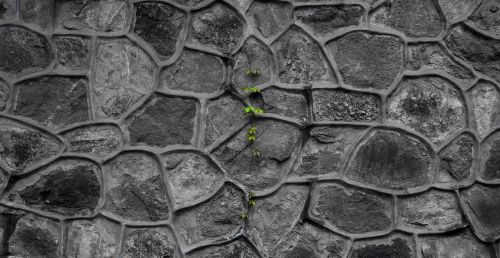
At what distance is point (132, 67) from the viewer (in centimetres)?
234

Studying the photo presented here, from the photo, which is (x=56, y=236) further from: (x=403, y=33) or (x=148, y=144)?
(x=403, y=33)

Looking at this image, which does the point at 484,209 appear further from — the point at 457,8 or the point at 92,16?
the point at 92,16

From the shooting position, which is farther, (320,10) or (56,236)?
(320,10)

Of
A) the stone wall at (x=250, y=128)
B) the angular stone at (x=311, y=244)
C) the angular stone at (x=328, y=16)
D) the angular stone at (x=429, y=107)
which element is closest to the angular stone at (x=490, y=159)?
the stone wall at (x=250, y=128)

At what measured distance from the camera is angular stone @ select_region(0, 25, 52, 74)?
2.28 metres

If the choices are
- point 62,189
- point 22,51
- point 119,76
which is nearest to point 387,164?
point 119,76

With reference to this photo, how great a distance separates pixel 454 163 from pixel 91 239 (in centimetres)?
174

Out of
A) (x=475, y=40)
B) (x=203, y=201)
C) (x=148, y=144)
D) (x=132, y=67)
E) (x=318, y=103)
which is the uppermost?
(x=475, y=40)

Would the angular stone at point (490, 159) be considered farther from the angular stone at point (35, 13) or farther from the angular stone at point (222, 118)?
the angular stone at point (35, 13)

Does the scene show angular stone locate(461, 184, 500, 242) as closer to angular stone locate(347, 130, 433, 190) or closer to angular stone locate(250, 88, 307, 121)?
angular stone locate(347, 130, 433, 190)

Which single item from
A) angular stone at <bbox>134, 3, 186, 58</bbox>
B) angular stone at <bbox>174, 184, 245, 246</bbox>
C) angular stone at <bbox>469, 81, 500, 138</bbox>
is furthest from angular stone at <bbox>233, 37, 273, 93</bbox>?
angular stone at <bbox>469, 81, 500, 138</bbox>

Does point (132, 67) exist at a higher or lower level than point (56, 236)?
higher

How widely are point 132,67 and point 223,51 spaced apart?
432 millimetres

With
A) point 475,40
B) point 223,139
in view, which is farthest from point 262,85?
point 475,40
